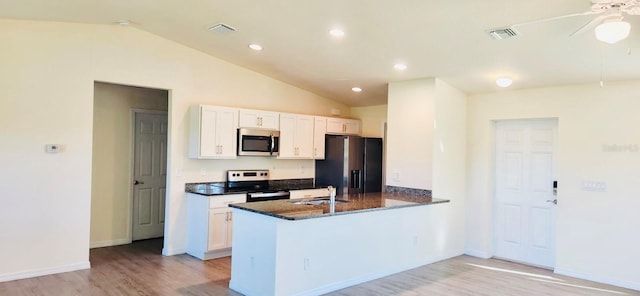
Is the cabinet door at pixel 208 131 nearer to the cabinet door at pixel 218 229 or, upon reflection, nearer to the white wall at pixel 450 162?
the cabinet door at pixel 218 229

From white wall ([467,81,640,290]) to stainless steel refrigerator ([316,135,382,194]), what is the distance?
7.32 ft

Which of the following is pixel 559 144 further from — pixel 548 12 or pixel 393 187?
pixel 548 12

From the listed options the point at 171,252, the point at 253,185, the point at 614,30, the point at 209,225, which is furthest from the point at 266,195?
the point at 614,30

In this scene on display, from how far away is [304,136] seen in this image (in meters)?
6.73

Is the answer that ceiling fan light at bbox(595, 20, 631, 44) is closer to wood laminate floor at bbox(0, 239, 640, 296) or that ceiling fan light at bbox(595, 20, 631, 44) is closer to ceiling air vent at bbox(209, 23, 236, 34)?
wood laminate floor at bbox(0, 239, 640, 296)

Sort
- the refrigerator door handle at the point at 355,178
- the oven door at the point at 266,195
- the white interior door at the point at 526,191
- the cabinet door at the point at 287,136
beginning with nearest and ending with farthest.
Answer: the white interior door at the point at 526,191, the oven door at the point at 266,195, the cabinet door at the point at 287,136, the refrigerator door handle at the point at 355,178

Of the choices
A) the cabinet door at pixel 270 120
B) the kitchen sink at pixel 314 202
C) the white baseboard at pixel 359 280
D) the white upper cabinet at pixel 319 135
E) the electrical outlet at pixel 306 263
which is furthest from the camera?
the white upper cabinet at pixel 319 135

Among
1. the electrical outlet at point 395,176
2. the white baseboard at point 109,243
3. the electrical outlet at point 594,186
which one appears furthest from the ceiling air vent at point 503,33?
the white baseboard at point 109,243

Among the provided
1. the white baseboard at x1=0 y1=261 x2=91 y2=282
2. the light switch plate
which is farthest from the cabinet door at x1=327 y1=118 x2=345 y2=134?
the white baseboard at x1=0 y1=261 x2=91 y2=282

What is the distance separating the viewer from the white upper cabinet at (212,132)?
18.4ft

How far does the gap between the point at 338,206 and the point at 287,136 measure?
229 cm

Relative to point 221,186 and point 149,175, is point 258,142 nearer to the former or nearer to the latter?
point 221,186

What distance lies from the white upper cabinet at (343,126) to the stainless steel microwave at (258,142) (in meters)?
1.11

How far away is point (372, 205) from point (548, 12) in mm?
2518
